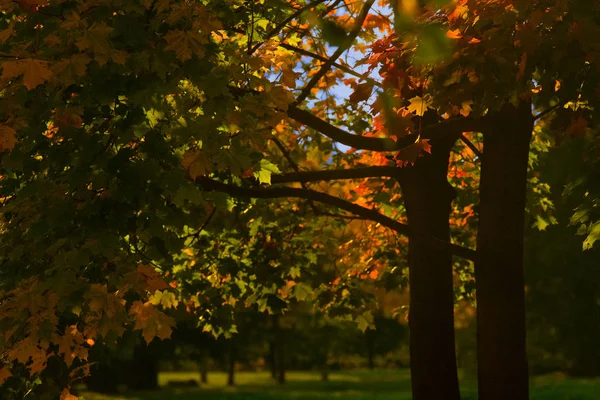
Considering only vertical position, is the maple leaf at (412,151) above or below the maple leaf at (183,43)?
below

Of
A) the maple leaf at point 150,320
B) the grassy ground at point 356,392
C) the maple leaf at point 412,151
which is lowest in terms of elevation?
the grassy ground at point 356,392

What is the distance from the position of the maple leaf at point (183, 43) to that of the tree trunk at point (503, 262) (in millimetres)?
3957

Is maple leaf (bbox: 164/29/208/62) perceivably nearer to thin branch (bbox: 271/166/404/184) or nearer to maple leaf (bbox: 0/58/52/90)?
maple leaf (bbox: 0/58/52/90)

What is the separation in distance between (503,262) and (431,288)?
1233mm

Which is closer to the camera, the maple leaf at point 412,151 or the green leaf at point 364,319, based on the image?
the maple leaf at point 412,151

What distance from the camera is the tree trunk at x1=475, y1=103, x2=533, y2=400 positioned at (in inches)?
322

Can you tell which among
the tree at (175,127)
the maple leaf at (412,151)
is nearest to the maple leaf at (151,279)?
the tree at (175,127)

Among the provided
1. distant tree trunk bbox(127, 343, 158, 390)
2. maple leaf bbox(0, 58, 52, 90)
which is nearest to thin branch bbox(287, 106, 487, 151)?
maple leaf bbox(0, 58, 52, 90)

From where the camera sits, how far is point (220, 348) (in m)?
33.9

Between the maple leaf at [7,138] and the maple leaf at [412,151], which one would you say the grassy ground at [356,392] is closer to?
the maple leaf at [412,151]

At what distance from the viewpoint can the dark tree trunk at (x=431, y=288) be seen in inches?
361

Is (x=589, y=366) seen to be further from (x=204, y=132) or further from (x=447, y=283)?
→ (x=204, y=132)

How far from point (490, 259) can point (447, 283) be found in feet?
3.74

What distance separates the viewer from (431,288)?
926cm
